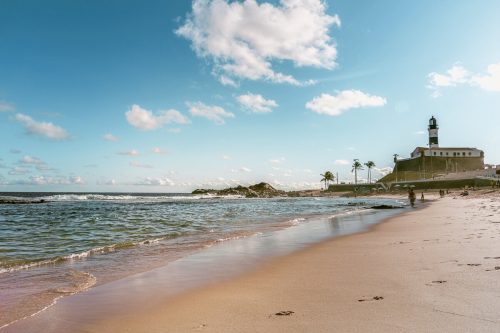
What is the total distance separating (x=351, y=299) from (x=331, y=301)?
0.30 meters

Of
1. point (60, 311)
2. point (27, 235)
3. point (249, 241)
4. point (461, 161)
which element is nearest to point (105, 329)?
point (60, 311)

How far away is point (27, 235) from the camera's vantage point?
1678cm

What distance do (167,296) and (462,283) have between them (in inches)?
192

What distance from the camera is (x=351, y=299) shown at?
17.4 ft

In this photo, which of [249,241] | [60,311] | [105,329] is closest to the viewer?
[105,329]

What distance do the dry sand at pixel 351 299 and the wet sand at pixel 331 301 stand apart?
11 mm

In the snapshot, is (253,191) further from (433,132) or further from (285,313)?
(285,313)

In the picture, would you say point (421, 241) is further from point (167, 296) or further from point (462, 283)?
point (167, 296)

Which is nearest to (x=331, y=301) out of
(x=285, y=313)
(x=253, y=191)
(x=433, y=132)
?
(x=285, y=313)

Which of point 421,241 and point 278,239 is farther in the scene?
point 278,239

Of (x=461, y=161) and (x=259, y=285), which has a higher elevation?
(x=461, y=161)

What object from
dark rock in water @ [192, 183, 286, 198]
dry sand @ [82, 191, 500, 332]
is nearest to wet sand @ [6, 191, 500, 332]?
dry sand @ [82, 191, 500, 332]

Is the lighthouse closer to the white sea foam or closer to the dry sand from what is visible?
the dry sand

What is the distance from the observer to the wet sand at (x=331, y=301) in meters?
4.32
